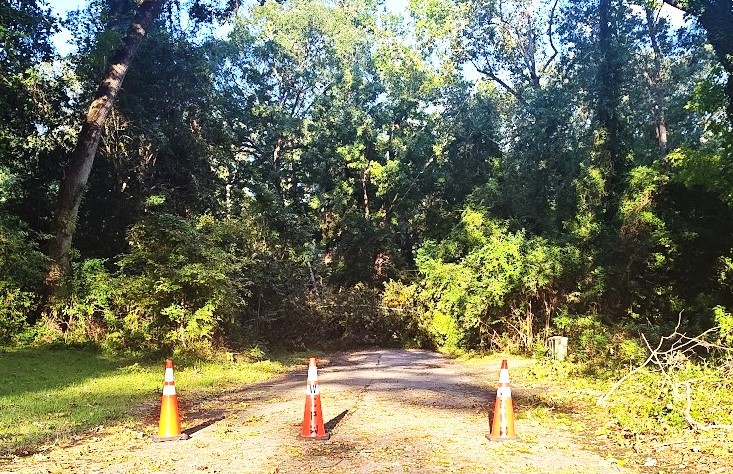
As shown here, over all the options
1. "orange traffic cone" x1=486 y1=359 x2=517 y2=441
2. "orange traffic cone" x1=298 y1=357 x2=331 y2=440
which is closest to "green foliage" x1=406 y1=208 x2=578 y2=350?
"orange traffic cone" x1=486 y1=359 x2=517 y2=441

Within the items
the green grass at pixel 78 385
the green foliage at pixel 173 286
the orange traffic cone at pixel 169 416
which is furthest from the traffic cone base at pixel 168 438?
the green foliage at pixel 173 286

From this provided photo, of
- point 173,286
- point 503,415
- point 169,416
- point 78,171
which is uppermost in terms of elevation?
point 78,171

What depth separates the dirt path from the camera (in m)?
5.00

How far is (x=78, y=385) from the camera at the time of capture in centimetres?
990

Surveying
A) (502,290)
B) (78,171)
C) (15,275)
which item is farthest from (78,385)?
(502,290)

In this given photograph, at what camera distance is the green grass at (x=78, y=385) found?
22.2ft

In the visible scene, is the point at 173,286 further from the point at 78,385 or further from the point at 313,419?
the point at 313,419

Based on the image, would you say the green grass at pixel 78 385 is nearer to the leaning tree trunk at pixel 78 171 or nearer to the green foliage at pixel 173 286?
the green foliage at pixel 173 286

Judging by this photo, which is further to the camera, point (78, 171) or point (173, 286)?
point (78, 171)

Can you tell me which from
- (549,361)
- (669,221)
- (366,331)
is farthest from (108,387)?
(669,221)

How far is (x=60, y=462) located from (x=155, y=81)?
17867 mm

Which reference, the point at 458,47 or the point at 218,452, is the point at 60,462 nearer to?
the point at 218,452

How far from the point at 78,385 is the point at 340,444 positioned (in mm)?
6273

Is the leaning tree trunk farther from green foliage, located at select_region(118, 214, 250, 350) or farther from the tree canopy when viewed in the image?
green foliage, located at select_region(118, 214, 250, 350)
